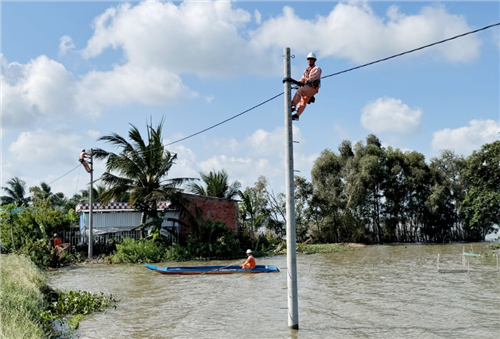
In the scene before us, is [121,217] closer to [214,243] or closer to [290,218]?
[214,243]

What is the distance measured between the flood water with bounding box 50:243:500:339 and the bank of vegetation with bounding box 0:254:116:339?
45cm

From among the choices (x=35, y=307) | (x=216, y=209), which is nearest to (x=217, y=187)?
(x=216, y=209)

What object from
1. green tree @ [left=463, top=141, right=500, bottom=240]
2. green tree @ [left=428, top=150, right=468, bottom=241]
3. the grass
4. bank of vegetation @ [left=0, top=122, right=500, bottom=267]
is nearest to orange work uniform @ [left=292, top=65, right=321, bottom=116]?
the grass

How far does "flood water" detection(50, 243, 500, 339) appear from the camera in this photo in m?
9.05

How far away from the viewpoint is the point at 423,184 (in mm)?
39781

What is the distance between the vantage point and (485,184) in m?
27.8

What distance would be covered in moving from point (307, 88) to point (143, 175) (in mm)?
16485

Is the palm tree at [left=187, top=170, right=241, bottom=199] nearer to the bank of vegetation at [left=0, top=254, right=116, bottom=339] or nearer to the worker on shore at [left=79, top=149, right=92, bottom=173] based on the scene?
the worker on shore at [left=79, top=149, right=92, bottom=173]

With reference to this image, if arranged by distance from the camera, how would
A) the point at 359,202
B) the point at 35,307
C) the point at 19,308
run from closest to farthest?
Result: the point at 19,308 → the point at 35,307 → the point at 359,202

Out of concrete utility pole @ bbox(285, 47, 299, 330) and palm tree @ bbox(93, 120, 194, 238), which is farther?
palm tree @ bbox(93, 120, 194, 238)

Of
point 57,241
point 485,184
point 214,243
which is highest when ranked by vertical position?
point 485,184

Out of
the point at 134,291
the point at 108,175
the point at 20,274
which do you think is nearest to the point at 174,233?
the point at 108,175

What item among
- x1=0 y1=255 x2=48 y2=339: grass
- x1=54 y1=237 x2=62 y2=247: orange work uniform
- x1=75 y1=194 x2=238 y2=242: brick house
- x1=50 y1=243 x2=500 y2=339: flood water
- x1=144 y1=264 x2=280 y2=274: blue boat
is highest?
x1=75 y1=194 x2=238 y2=242: brick house

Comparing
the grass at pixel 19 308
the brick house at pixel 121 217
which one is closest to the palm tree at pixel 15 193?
the brick house at pixel 121 217
